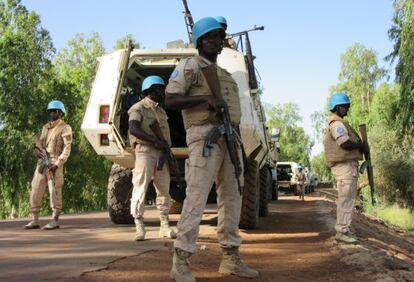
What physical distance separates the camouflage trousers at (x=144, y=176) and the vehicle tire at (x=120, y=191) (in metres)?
1.58

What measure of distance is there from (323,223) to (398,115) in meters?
12.1

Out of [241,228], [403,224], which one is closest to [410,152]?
[403,224]

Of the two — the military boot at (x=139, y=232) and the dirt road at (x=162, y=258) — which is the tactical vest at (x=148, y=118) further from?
the dirt road at (x=162, y=258)

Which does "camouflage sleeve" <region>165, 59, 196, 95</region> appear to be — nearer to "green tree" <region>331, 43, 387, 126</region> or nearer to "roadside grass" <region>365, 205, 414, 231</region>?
"roadside grass" <region>365, 205, 414, 231</region>

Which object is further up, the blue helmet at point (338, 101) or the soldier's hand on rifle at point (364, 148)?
the blue helmet at point (338, 101)

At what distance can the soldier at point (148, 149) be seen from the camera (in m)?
6.80

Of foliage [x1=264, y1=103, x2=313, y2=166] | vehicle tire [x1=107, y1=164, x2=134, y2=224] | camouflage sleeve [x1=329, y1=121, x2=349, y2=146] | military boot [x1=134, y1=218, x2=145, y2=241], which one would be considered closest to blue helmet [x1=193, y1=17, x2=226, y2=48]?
camouflage sleeve [x1=329, y1=121, x2=349, y2=146]

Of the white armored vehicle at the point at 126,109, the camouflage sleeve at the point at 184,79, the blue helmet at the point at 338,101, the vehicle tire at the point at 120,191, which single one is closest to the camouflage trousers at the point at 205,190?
the camouflage sleeve at the point at 184,79

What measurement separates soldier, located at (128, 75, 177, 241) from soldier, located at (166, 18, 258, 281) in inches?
89.8

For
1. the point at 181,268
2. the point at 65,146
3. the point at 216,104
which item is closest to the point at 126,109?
the point at 65,146

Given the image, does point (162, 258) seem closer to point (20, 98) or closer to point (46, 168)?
point (46, 168)

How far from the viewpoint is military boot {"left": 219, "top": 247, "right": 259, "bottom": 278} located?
457 cm

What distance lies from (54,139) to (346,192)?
4381mm

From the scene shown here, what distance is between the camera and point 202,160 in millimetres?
4363
